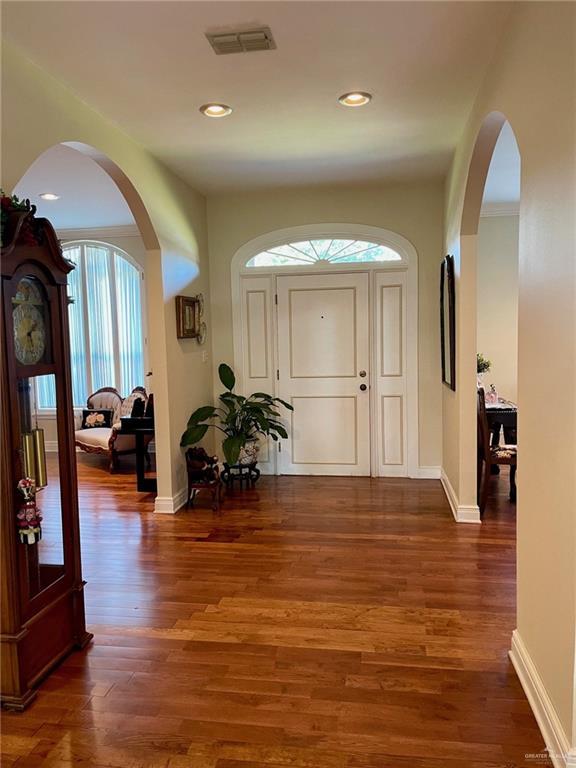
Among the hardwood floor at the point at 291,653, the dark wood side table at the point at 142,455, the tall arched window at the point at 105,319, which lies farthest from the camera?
the tall arched window at the point at 105,319

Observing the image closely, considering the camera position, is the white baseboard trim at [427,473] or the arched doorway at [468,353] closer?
the arched doorway at [468,353]

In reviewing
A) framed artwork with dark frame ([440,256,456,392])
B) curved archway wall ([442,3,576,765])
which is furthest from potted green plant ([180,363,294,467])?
curved archway wall ([442,3,576,765])

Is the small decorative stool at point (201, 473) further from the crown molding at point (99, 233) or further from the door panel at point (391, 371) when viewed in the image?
the crown molding at point (99, 233)

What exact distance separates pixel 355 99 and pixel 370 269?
230 cm

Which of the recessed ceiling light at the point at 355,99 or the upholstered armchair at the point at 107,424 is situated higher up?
the recessed ceiling light at the point at 355,99

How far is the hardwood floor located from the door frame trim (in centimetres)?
133

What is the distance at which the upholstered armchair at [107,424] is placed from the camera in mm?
6160

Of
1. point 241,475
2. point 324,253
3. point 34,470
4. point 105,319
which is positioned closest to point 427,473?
point 241,475

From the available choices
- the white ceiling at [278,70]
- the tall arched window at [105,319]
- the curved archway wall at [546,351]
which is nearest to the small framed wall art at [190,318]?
the white ceiling at [278,70]

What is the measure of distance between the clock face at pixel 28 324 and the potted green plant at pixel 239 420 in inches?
99.0

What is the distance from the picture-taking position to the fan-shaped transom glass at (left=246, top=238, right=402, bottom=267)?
5.41 m

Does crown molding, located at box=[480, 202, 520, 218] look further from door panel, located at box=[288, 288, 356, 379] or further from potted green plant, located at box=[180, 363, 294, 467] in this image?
potted green plant, located at box=[180, 363, 294, 467]

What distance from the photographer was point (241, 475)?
17.5 ft

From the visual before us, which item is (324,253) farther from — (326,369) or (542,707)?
(542,707)
